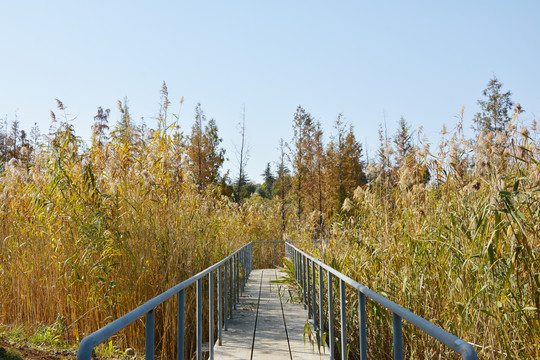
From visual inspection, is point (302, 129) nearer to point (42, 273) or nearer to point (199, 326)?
point (42, 273)

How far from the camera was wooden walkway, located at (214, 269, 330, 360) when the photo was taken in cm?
384

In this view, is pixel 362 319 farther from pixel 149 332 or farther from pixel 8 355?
pixel 8 355

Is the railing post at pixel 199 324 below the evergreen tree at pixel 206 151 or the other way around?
below

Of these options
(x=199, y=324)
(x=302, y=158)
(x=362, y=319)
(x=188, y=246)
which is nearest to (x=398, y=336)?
(x=362, y=319)

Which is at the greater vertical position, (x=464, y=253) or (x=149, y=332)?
(x=464, y=253)

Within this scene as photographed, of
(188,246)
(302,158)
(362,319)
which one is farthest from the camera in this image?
(302,158)

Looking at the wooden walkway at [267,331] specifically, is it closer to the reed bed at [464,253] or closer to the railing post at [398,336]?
the reed bed at [464,253]

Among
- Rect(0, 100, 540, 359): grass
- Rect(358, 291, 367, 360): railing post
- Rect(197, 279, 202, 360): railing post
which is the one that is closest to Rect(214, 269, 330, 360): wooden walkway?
Rect(0, 100, 540, 359): grass

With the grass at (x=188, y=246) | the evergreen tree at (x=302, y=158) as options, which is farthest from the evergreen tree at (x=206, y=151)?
the grass at (x=188, y=246)

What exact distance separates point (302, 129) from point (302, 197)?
10.7 feet

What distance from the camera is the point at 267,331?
466cm

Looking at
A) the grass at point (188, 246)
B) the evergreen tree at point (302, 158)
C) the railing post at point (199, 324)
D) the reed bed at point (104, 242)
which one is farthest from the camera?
the evergreen tree at point (302, 158)

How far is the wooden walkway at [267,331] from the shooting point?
3.84 metres

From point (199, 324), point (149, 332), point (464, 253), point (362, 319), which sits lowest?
point (199, 324)
